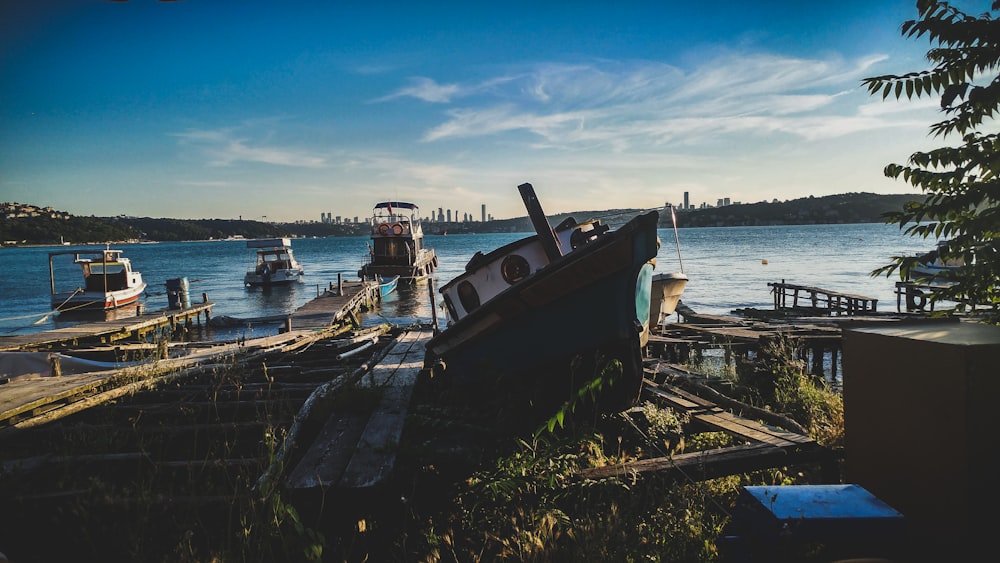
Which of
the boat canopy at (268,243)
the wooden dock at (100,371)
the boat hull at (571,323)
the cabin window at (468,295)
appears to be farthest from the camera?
the boat canopy at (268,243)

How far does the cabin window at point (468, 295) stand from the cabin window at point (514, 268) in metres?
0.72

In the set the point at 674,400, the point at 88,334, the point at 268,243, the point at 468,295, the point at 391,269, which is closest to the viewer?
the point at 674,400

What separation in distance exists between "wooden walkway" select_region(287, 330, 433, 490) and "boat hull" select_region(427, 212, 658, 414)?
120cm

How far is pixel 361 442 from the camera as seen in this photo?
446 cm

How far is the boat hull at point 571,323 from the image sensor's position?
546cm

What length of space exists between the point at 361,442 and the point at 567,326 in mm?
2604

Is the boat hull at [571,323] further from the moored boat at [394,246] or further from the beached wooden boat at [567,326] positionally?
the moored boat at [394,246]

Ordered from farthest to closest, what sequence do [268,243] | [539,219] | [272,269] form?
[272,269], [268,243], [539,219]

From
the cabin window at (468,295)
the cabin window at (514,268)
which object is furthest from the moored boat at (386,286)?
the cabin window at (514,268)

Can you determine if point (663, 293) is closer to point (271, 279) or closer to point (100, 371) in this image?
point (100, 371)

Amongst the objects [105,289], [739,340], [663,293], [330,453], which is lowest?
[739,340]

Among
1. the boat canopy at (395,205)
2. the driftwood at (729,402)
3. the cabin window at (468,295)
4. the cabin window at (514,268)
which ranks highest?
the boat canopy at (395,205)

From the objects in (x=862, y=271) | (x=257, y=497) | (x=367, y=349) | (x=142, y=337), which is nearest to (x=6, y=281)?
(x=142, y=337)

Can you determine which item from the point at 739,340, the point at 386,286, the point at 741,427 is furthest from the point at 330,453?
the point at 386,286
